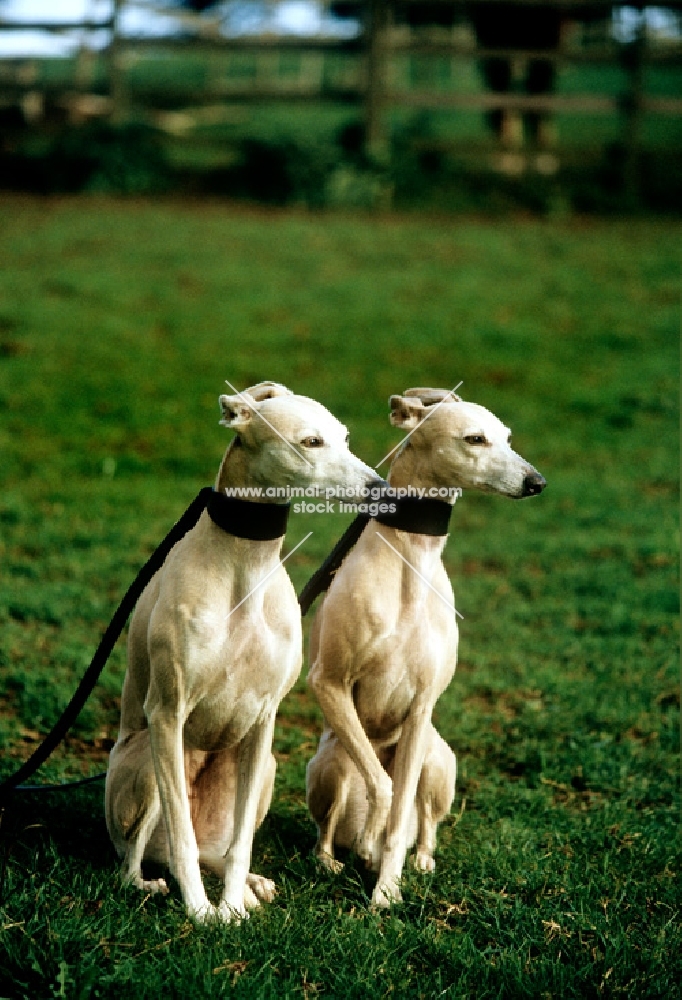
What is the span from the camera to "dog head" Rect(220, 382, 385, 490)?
3.00 meters

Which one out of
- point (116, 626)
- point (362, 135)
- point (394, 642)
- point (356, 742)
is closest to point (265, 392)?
point (394, 642)

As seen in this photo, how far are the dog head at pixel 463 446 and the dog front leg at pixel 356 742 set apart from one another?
78cm

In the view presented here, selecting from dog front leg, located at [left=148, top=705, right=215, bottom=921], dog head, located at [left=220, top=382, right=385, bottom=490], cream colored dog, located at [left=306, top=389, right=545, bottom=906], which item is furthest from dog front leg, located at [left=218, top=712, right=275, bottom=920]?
dog head, located at [left=220, top=382, right=385, bottom=490]

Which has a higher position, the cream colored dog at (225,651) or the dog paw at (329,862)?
Answer: the cream colored dog at (225,651)

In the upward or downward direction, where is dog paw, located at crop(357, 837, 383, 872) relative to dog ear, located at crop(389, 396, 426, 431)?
downward

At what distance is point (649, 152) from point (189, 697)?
1541 cm

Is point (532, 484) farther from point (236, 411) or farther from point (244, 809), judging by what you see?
point (244, 809)

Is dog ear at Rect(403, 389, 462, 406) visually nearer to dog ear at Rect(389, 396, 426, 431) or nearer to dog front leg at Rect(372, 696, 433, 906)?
dog ear at Rect(389, 396, 426, 431)

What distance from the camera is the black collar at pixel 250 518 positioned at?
3160 millimetres

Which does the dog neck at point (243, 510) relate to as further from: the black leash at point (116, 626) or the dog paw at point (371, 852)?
the dog paw at point (371, 852)

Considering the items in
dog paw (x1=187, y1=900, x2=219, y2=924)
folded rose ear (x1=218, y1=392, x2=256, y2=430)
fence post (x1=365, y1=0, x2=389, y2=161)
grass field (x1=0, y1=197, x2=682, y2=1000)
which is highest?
fence post (x1=365, y1=0, x2=389, y2=161)

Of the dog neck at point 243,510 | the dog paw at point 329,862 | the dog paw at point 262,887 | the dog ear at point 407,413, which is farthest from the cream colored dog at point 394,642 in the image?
the dog neck at point 243,510

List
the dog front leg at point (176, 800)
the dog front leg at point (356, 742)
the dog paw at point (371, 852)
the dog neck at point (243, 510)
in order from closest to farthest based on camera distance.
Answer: the dog neck at point (243, 510)
the dog front leg at point (176, 800)
the dog front leg at point (356, 742)
the dog paw at point (371, 852)

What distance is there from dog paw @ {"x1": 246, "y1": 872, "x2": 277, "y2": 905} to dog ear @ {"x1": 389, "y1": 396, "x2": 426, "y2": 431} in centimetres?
159
